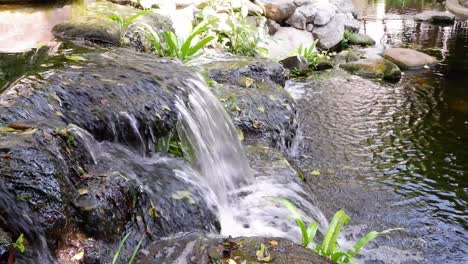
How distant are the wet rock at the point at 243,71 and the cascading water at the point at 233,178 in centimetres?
163

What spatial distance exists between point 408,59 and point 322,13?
3.27m

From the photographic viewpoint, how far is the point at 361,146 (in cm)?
648

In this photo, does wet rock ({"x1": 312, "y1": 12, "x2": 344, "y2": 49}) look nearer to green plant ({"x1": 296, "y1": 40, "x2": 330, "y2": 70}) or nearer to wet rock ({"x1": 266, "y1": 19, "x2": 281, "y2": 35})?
wet rock ({"x1": 266, "y1": 19, "x2": 281, "y2": 35})

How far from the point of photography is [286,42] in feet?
38.8

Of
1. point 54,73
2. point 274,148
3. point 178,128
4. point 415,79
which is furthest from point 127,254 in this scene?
point 415,79

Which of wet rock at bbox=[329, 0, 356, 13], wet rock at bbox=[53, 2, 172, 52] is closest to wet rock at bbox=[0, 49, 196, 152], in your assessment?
wet rock at bbox=[53, 2, 172, 52]

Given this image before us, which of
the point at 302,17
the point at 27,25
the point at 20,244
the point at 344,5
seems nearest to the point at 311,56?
the point at 302,17

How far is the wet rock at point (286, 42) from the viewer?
1088cm

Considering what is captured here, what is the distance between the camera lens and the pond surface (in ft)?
14.6

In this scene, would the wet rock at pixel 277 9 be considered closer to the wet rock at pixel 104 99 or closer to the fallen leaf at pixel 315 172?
the fallen leaf at pixel 315 172

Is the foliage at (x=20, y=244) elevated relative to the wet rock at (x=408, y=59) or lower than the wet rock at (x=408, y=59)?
elevated

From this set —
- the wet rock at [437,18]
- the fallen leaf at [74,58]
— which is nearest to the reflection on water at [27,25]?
the fallen leaf at [74,58]

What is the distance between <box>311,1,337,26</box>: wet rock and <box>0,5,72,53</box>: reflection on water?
761 cm

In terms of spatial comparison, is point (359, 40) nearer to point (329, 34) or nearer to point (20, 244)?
point (329, 34)
